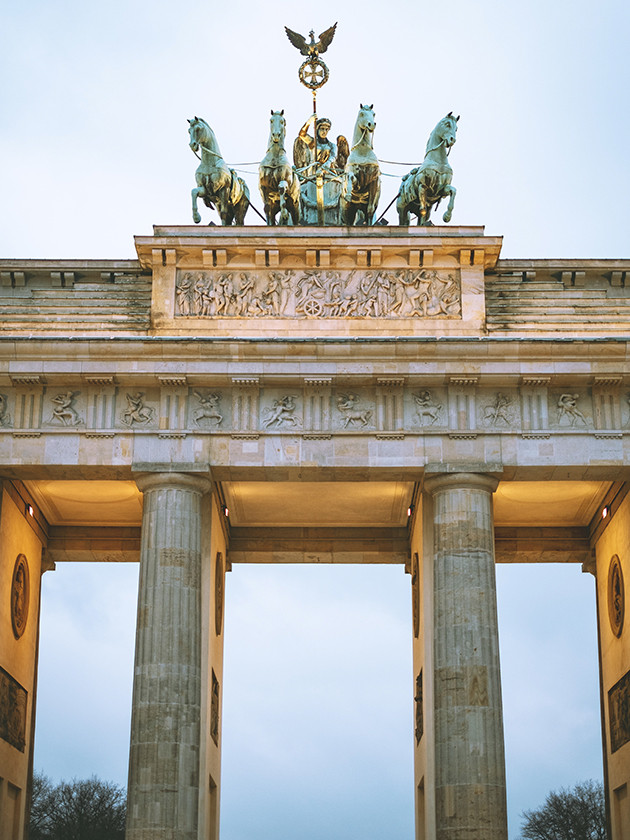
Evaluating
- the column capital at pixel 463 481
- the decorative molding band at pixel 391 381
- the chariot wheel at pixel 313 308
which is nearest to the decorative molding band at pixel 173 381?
the chariot wheel at pixel 313 308

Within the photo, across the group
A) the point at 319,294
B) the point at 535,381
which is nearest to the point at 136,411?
the point at 319,294

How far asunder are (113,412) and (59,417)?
1.20 m

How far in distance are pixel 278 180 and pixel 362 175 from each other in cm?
204

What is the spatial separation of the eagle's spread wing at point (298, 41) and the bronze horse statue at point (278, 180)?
4.39 m

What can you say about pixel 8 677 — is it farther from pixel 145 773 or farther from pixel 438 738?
pixel 438 738

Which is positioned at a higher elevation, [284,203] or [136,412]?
[284,203]

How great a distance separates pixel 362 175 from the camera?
33406 mm

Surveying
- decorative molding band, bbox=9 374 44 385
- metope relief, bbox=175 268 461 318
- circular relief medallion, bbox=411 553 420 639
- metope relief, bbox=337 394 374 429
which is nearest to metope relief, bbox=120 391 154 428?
decorative molding band, bbox=9 374 44 385

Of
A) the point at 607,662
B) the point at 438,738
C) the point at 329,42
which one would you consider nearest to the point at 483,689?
the point at 438,738

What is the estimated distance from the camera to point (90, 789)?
61688 mm

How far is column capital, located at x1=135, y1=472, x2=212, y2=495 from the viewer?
30281mm

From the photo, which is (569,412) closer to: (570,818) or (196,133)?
(196,133)

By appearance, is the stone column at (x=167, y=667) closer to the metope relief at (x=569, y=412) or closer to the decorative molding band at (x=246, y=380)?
the decorative molding band at (x=246, y=380)

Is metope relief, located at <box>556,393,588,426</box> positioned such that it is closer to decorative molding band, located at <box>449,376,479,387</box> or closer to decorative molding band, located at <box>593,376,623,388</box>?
decorative molding band, located at <box>593,376,623,388</box>
